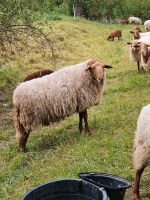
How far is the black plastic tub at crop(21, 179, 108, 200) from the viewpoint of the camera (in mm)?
3847

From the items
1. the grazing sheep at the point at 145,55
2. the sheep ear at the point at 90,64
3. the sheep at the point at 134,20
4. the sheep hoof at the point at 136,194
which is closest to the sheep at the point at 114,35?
→ the grazing sheep at the point at 145,55

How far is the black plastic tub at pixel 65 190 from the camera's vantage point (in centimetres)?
385

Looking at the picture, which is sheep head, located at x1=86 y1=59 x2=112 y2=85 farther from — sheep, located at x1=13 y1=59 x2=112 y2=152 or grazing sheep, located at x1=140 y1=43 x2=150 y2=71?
grazing sheep, located at x1=140 y1=43 x2=150 y2=71

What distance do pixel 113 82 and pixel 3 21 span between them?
3.98m

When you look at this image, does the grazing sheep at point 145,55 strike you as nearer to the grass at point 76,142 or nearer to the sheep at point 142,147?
the grass at point 76,142

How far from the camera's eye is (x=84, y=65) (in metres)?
8.31

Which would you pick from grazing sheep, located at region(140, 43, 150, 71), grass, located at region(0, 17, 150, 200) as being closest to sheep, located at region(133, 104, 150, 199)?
grass, located at region(0, 17, 150, 200)

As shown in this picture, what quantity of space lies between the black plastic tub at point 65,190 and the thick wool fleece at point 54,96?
151 inches

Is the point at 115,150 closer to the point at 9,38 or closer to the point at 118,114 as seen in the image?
the point at 118,114

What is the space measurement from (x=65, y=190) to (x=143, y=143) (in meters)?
1.42

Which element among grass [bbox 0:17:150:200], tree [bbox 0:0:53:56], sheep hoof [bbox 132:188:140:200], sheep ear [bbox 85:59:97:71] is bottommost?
grass [bbox 0:17:150:200]

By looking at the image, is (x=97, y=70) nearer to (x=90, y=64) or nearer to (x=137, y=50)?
(x=90, y=64)

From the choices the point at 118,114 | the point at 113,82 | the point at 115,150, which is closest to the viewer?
the point at 115,150

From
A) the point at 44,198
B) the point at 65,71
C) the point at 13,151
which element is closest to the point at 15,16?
the point at 65,71
